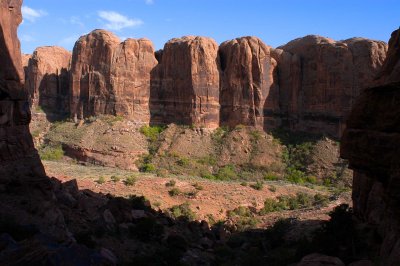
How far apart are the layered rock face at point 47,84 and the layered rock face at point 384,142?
4501 cm

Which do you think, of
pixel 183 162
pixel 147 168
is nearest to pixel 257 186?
pixel 183 162

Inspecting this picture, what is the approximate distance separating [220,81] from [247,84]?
3.09 m

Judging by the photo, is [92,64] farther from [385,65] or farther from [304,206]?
[385,65]

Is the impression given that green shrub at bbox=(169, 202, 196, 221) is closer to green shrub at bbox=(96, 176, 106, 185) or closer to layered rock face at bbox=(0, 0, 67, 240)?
green shrub at bbox=(96, 176, 106, 185)

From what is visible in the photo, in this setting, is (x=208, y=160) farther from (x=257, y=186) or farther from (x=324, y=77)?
(x=324, y=77)

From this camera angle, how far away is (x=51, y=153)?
40.5m

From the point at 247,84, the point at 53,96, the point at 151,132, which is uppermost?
the point at 247,84

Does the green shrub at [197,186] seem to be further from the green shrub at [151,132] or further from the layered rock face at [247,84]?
the layered rock face at [247,84]

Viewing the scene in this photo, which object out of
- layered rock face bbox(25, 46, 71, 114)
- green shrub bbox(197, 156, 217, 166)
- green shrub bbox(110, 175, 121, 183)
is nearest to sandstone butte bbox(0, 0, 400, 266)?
green shrub bbox(110, 175, 121, 183)

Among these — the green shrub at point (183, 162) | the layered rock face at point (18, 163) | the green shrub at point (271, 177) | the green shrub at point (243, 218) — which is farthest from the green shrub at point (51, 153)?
the layered rock face at point (18, 163)

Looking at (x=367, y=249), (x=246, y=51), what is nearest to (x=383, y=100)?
(x=367, y=249)

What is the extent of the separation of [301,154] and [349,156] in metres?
30.8

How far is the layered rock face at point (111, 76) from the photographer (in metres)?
45.5

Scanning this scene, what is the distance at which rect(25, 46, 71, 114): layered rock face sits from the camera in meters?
51.2
